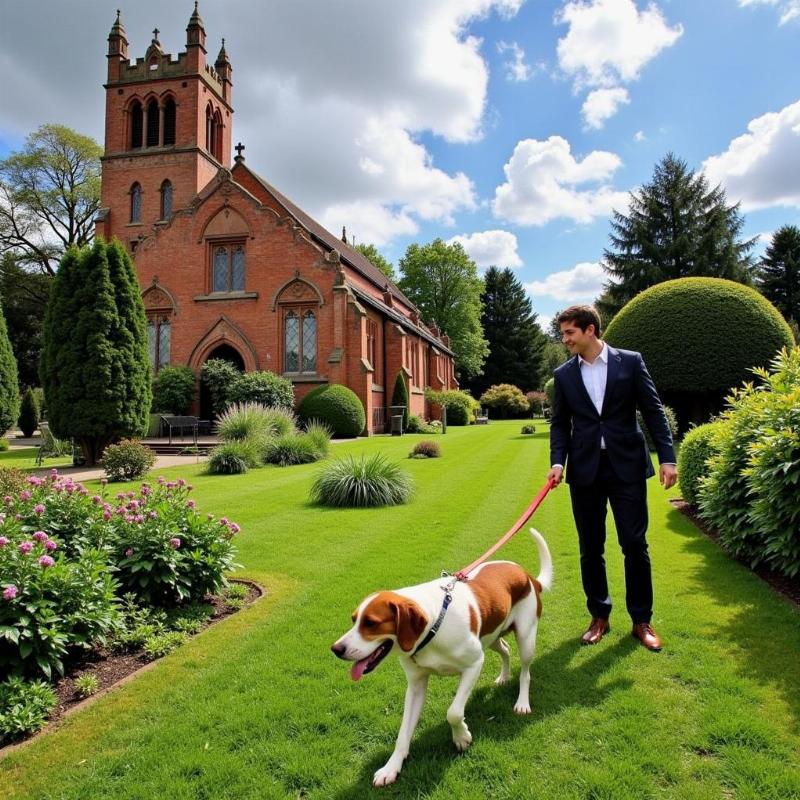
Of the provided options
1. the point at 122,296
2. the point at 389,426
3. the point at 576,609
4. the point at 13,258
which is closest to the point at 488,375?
the point at 389,426

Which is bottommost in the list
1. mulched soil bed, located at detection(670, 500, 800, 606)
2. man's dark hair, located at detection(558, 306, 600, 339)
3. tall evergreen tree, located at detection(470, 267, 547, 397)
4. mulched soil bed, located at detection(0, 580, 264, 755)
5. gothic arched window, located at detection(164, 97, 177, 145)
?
mulched soil bed, located at detection(0, 580, 264, 755)

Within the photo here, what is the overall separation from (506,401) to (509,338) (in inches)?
585

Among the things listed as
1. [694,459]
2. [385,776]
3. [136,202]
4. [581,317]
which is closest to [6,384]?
[136,202]

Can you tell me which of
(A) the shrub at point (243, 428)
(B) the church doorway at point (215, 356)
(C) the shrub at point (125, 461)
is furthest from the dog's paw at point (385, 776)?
(B) the church doorway at point (215, 356)

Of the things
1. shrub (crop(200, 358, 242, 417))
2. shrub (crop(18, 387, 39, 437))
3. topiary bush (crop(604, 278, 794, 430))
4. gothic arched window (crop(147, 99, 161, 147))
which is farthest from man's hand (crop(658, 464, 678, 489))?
gothic arched window (crop(147, 99, 161, 147))

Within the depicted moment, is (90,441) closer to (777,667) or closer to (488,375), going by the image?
(777,667)

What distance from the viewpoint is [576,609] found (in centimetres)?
473

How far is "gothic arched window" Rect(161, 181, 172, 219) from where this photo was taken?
111ft

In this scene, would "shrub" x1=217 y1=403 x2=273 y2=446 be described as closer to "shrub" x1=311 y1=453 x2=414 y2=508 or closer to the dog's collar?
"shrub" x1=311 y1=453 x2=414 y2=508

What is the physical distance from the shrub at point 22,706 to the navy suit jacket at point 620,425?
3.54m

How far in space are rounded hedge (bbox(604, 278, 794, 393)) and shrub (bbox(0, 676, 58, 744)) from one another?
655 inches

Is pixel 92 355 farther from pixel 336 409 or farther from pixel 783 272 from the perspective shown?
pixel 783 272

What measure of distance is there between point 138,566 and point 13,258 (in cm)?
4959

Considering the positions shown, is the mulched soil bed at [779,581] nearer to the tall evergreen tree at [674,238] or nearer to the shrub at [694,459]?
the shrub at [694,459]
